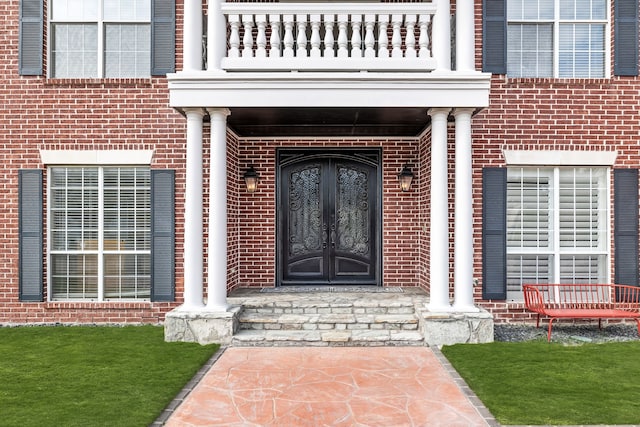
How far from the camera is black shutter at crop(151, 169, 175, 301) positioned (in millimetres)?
7273

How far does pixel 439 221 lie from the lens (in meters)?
6.31

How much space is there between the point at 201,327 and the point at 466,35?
18.0 feet

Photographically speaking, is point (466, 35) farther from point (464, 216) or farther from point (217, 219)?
point (217, 219)

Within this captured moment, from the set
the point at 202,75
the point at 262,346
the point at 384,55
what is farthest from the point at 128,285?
the point at 384,55

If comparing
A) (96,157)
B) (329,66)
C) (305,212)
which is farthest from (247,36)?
(305,212)

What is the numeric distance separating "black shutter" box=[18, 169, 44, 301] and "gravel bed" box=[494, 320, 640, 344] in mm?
7214

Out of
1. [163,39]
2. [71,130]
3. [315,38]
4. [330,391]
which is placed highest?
[163,39]

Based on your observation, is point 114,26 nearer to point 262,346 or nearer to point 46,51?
point 46,51

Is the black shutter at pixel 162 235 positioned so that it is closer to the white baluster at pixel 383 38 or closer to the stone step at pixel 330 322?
the stone step at pixel 330 322

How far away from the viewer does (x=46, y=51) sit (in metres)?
7.40

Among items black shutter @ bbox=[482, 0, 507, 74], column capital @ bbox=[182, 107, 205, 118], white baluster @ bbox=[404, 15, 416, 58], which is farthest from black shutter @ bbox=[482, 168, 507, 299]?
column capital @ bbox=[182, 107, 205, 118]

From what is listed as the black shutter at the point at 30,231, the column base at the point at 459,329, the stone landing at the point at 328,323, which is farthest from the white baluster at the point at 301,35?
the black shutter at the point at 30,231

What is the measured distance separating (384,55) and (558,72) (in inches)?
126

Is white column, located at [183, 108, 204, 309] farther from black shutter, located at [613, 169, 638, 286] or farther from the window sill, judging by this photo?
black shutter, located at [613, 169, 638, 286]
